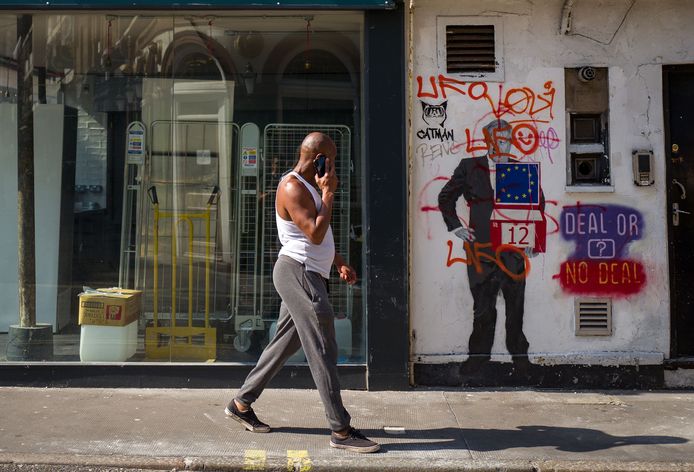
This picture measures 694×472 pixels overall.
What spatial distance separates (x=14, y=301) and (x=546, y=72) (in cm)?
504

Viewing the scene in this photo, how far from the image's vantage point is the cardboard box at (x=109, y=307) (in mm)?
7223

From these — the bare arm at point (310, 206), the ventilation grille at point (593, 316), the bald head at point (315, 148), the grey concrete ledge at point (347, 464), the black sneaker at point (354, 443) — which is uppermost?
the bald head at point (315, 148)

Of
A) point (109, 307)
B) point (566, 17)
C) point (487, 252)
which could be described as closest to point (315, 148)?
point (487, 252)

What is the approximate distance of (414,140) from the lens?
6.92 m

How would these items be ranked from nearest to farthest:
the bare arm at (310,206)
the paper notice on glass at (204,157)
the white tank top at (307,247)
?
the bare arm at (310,206) < the white tank top at (307,247) < the paper notice on glass at (204,157)

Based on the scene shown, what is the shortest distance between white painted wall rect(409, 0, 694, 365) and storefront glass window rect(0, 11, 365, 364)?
25.4 inches

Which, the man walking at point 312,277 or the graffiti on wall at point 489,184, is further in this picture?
the graffiti on wall at point 489,184

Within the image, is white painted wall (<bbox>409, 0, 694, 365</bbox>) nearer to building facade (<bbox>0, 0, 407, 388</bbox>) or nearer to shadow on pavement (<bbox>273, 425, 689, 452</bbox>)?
building facade (<bbox>0, 0, 407, 388</bbox>)

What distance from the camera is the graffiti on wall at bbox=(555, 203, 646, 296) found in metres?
6.94

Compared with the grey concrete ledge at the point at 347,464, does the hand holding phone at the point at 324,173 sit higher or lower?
higher

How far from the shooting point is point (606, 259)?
695cm

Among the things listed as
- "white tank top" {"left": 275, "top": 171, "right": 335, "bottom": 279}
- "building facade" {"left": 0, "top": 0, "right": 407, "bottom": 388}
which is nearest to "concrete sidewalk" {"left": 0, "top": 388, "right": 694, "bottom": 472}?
"building facade" {"left": 0, "top": 0, "right": 407, "bottom": 388}

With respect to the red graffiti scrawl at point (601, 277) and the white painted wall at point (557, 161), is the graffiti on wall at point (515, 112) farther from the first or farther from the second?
the red graffiti scrawl at point (601, 277)

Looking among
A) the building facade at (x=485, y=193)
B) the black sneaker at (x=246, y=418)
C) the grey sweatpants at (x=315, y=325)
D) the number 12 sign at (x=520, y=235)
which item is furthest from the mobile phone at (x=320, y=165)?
the number 12 sign at (x=520, y=235)
